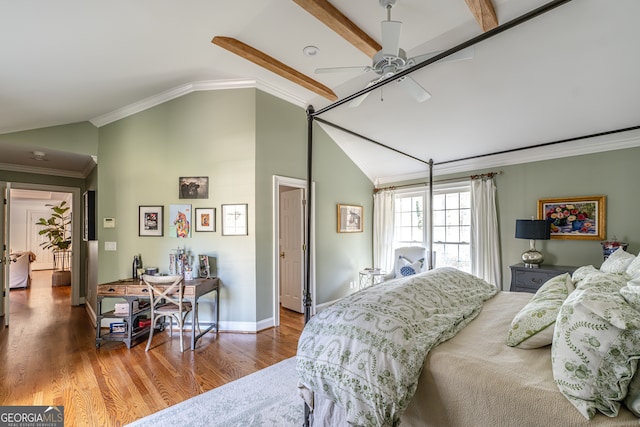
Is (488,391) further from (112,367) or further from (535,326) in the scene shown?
(112,367)

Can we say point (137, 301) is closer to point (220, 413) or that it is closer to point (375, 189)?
point (220, 413)

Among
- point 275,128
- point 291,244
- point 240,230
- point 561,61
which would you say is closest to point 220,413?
point 240,230

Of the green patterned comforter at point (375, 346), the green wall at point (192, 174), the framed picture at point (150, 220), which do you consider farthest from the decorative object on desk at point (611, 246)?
the framed picture at point (150, 220)

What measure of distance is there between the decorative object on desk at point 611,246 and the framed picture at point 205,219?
464cm

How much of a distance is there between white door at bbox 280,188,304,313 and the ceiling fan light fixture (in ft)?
6.32

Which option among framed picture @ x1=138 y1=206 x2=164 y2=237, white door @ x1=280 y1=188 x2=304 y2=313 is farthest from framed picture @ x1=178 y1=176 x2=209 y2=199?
white door @ x1=280 y1=188 x2=304 y2=313

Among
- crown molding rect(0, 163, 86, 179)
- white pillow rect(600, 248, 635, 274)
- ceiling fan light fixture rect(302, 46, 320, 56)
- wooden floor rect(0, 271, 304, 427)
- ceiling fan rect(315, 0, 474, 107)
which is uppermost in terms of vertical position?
ceiling fan light fixture rect(302, 46, 320, 56)

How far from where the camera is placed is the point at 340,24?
2393 mm

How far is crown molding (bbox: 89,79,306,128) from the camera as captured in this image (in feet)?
11.8

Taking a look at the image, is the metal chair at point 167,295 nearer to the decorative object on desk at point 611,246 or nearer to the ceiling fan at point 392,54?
the ceiling fan at point 392,54

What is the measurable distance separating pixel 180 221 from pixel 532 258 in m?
4.50

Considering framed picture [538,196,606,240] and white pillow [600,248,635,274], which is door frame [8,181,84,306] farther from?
framed picture [538,196,606,240]

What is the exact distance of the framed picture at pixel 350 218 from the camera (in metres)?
4.85

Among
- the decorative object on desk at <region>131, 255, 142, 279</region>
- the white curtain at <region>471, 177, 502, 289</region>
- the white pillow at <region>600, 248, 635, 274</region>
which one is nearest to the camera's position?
the white pillow at <region>600, 248, 635, 274</region>
